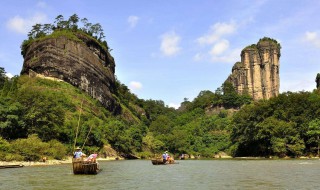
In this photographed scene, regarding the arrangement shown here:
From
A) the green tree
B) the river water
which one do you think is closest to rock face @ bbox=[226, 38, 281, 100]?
the green tree

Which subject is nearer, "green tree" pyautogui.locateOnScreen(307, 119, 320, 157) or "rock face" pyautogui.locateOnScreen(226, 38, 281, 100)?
"green tree" pyautogui.locateOnScreen(307, 119, 320, 157)

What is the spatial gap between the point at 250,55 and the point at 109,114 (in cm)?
6985

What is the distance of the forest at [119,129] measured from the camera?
5531cm

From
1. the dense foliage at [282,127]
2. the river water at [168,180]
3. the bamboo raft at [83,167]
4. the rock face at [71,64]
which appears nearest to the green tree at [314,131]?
the dense foliage at [282,127]

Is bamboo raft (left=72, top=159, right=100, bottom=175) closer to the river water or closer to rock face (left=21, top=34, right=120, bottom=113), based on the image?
the river water

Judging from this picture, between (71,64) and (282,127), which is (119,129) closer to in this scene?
(71,64)

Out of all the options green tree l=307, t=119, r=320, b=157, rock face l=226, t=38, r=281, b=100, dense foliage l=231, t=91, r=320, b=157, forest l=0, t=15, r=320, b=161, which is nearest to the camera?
forest l=0, t=15, r=320, b=161

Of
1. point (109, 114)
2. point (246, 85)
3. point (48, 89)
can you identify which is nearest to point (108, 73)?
point (109, 114)

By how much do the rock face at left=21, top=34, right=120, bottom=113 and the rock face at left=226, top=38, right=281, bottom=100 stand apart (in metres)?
59.9

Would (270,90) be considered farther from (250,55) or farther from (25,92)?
(25,92)

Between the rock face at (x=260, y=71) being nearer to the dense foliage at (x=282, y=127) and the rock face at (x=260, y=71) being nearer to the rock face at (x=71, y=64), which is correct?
the rock face at (x=71, y=64)

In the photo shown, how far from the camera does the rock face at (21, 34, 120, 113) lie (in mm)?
100875

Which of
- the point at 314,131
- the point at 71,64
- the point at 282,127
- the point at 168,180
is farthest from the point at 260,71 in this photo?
the point at 168,180

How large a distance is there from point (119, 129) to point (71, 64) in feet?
96.8
